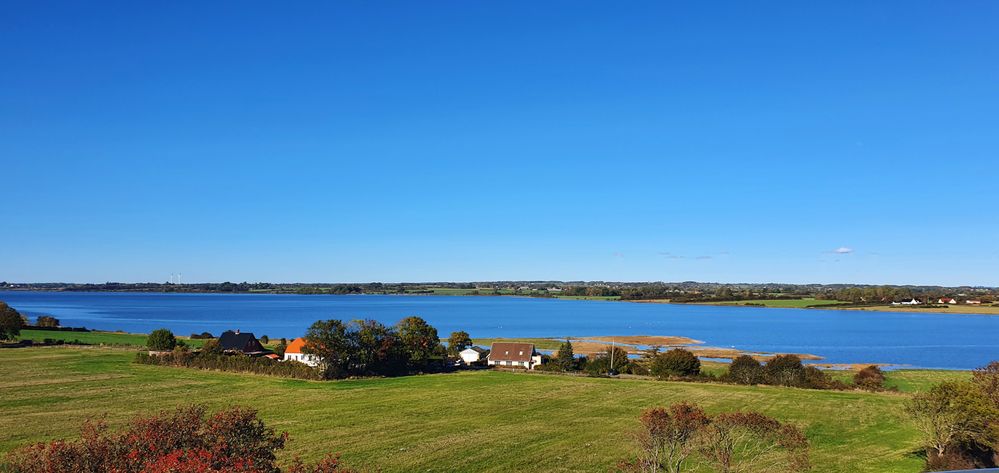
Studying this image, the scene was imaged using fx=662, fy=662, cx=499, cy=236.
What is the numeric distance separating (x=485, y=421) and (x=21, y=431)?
23716 millimetres

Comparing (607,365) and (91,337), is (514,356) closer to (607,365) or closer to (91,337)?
(607,365)

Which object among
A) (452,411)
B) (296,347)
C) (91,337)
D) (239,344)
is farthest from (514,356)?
(91,337)

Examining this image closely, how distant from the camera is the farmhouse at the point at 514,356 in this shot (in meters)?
69.7

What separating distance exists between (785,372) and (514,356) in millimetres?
26518

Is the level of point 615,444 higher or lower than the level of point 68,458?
lower

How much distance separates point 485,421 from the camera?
126 feet

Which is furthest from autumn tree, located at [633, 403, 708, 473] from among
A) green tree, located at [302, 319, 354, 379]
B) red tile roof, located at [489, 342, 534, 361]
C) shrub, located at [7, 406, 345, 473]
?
red tile roof, located at [489, 342, 534, 361]

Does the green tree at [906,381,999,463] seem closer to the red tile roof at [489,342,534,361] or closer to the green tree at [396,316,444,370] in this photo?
the red tile roof at [489,342,534,361]

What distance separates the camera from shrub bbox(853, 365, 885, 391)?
54678 millimetres

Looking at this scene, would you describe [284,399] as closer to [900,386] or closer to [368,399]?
[368,399]

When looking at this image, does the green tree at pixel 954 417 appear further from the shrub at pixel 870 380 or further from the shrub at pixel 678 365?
the shrub at pixel 678 365

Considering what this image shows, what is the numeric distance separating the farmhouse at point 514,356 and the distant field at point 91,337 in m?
40.7

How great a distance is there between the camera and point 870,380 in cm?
5591

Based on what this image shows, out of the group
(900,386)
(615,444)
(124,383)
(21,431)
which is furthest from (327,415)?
(900,386)
